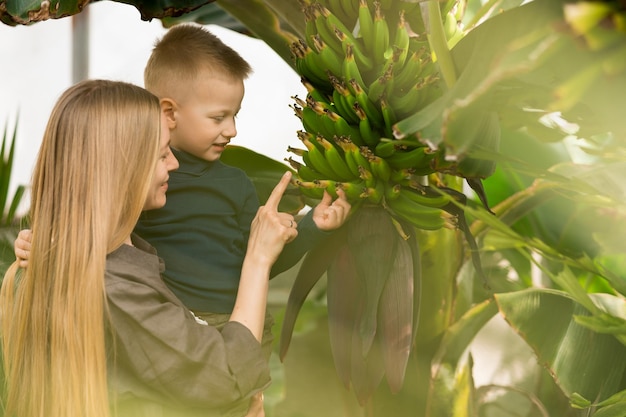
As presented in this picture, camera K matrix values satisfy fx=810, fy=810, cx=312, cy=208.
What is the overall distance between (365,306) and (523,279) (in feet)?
1.45

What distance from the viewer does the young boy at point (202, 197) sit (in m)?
0.92

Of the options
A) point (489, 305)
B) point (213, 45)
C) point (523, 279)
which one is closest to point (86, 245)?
point (213, 45)

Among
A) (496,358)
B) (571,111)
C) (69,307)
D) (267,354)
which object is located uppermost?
(571,111)

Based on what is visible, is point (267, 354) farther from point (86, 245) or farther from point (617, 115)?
point (617, 115)

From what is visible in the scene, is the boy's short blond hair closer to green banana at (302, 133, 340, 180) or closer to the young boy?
the young boy

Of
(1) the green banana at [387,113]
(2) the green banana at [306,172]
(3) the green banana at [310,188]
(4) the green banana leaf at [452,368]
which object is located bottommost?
(4) the green banana leaf at [452,368]

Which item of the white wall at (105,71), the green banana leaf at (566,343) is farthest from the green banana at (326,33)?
the white wall at (105,71)

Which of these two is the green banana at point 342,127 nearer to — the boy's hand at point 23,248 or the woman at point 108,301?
the woman at point 108,301

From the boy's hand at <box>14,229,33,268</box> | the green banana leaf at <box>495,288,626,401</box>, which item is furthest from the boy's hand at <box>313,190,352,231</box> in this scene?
the boy's hand at <box>14,229,33,268</box>

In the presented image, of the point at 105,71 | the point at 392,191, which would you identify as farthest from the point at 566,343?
the point at 105,71

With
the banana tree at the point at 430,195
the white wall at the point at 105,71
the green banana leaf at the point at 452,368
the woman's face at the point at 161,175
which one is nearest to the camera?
the banana tree at the point at 430,195

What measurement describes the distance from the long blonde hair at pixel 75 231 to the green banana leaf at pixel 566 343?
18.0 inches

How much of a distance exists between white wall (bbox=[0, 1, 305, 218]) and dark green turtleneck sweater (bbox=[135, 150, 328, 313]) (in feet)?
1.66

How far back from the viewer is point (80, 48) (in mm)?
1642
